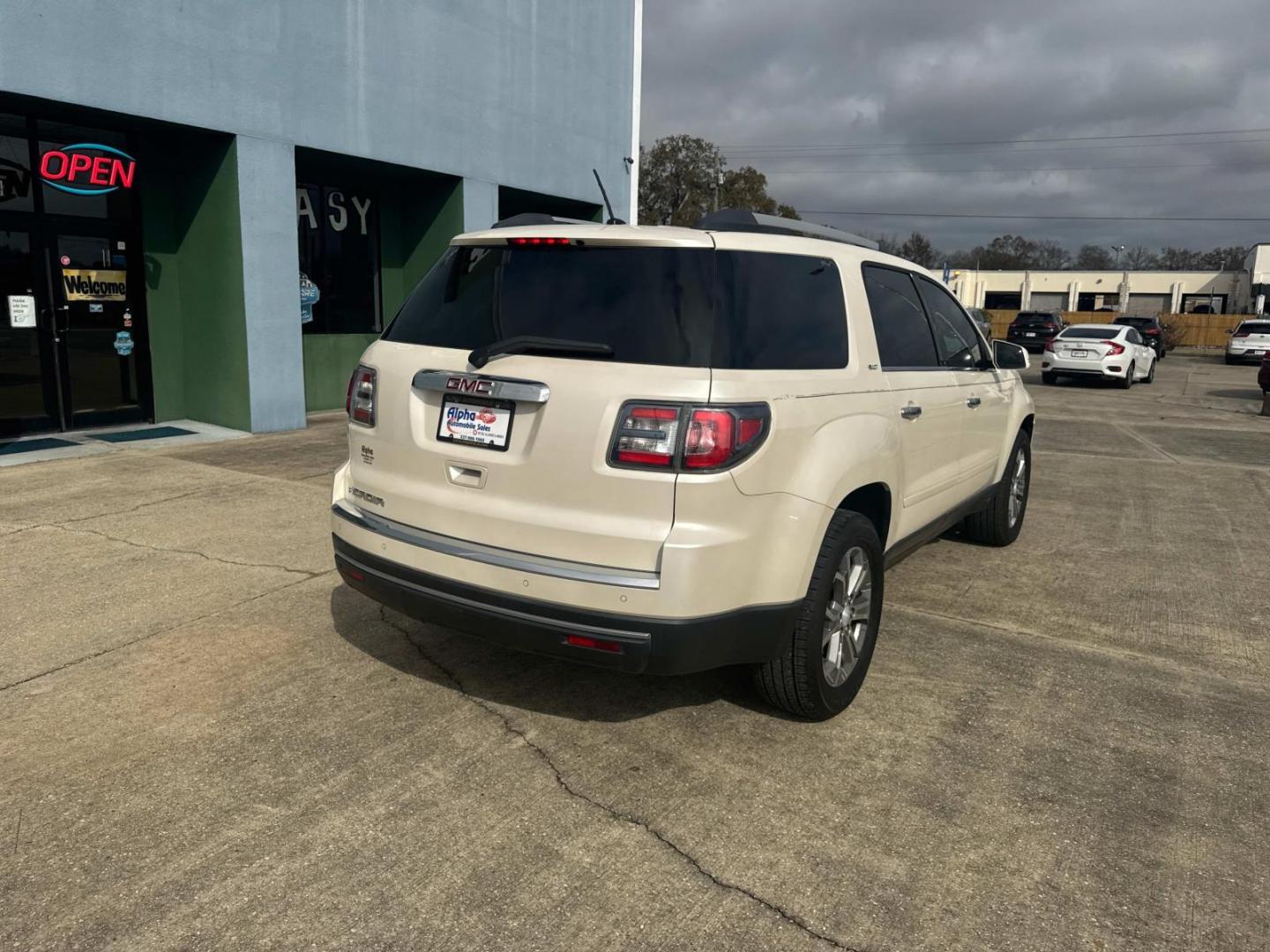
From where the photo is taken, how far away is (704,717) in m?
3.66

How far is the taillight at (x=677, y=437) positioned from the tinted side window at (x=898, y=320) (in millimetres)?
1266

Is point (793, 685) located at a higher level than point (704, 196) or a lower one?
lower

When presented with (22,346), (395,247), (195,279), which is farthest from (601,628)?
(395,247)

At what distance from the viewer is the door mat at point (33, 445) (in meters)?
8.78

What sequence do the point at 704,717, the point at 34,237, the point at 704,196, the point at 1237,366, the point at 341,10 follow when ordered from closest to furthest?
the point at 704,717 → the point at 34,237 → the point at 341,10 → the point at 1237,366 → the point at 704,196

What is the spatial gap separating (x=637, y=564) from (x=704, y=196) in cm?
5788

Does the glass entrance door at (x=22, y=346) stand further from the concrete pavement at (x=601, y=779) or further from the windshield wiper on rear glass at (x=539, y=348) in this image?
the windshield wiper on rear glass at (x=539, y=348)

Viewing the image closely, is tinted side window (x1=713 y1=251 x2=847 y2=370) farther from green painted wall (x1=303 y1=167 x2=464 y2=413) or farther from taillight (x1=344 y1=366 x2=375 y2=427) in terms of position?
green painted wall (x1=303 y1=167 x2=464 y2=413)

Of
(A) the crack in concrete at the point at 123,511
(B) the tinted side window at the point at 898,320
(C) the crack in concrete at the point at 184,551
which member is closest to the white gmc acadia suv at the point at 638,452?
(B) the tinted side window at the point at 898,320

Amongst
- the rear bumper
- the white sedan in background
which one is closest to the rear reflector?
the rear bumper

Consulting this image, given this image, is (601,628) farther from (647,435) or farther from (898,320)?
(898,320)

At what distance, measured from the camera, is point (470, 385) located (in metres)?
3.22

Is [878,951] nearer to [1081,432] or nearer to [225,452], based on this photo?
[225,452]

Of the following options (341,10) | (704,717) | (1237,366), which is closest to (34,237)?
(341,10)
